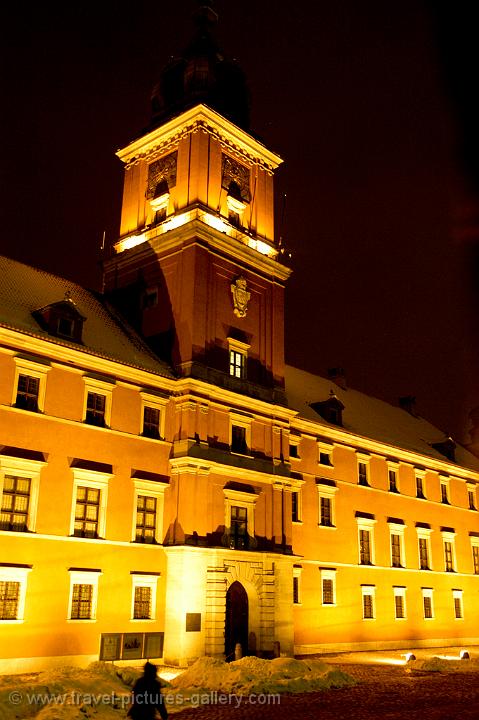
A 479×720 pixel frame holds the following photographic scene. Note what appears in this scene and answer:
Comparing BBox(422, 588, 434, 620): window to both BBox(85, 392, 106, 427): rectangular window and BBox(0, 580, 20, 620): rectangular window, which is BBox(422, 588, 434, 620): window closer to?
BBox(85, 392, 106, 427): rectangular window

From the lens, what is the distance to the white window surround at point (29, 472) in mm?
27047

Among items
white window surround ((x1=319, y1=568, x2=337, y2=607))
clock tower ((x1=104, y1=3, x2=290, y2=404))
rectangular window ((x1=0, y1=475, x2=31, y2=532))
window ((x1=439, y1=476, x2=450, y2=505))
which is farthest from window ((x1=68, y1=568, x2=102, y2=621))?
window ((x1=439, y1=476, x2=450, y2=505))

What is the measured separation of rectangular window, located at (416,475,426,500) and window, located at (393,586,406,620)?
6.96 metres

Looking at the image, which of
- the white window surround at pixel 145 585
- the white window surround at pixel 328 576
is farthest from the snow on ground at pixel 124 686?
the white window surround at pixel 328 576

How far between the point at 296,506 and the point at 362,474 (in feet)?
23.7

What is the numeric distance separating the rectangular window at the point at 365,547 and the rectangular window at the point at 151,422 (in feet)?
55.1

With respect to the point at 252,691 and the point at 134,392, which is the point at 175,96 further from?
the point at 252,691

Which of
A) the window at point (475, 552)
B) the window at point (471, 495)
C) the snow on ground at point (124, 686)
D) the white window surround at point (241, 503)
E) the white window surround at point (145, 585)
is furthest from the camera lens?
the window at point (471, 495)

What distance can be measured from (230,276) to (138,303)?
191 inches

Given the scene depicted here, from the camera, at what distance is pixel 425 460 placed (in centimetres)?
5159

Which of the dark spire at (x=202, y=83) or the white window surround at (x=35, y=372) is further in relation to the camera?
the dark spire at (x=202, y=83)

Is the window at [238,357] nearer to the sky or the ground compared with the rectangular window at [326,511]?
nearer to the sky

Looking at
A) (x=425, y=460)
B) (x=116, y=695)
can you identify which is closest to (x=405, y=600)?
(x=425, y=460)

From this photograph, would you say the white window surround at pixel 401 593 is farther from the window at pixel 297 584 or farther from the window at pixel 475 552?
the window at pixel 475 552
